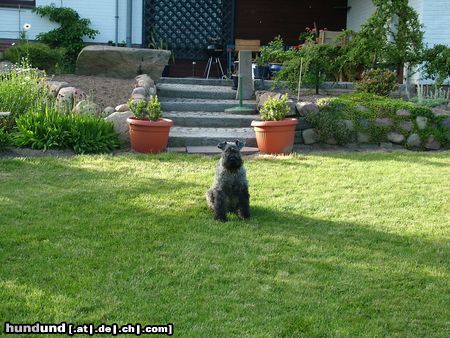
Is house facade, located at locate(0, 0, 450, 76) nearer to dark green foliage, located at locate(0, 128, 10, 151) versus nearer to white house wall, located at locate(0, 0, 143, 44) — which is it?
white house wall, located at locate(0, 0, 143, 44)

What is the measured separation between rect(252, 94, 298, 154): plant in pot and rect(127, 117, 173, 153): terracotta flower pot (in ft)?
4.31

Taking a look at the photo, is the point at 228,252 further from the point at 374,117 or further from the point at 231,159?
the point at 374,117

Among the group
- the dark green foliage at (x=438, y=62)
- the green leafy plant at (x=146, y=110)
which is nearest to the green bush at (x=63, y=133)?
the green leafy plant at (x=146, y=110)

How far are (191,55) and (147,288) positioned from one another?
12.4 metres

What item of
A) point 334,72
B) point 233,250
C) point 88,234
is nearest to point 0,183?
point 88,234

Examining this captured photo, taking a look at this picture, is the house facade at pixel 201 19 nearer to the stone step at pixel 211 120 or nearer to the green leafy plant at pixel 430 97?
the green leafy plant at pixel 430 97

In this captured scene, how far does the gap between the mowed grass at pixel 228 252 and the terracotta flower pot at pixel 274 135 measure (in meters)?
1.25

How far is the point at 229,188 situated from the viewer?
543 cm

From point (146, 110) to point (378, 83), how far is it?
14.5 feet

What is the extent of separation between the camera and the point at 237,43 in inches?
583

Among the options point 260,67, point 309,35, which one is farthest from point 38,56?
point 309,35

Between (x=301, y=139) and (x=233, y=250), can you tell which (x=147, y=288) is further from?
(x=301, y=139)

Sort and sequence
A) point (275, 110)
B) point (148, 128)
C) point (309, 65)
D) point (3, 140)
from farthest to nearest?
1. point (309, 65)
2. point (275, 110)
3. point (148, 128)
4. point (3, 140)

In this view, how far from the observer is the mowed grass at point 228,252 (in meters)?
3.51
